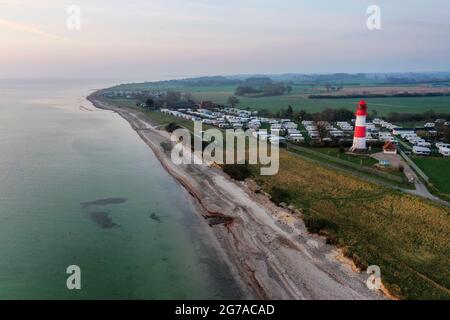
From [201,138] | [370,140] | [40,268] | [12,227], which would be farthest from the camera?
[201,138]

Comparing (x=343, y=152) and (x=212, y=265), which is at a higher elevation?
(x=343, y=152)

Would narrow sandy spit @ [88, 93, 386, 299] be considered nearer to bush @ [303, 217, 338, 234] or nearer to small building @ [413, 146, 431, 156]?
bush @ [303, 217, 338, 234]

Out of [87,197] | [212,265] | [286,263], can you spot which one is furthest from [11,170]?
[286,263]

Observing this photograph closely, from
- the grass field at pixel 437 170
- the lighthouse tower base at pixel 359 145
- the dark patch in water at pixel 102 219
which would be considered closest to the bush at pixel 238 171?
the lighthouse tower base at pixel 359 145

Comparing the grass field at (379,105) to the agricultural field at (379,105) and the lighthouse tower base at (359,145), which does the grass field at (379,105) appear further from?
the lighthouse tower base at (359,145)

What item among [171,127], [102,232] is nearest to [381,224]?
[102,232]

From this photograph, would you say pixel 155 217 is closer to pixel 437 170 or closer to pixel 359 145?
pixel 437 170

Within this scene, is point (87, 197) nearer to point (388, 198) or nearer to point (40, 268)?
point (40, 268)
